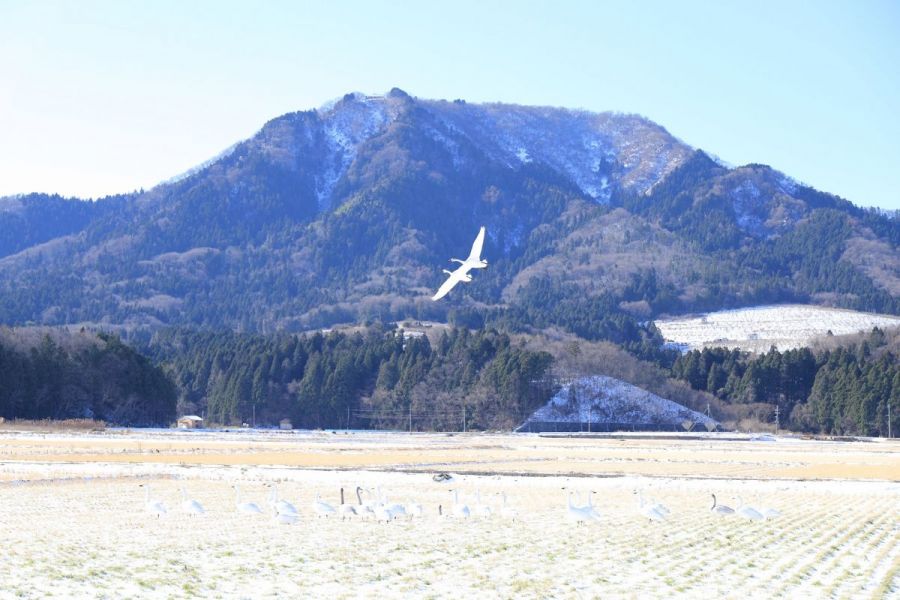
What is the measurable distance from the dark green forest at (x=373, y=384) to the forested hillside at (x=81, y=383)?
16868 millimetres

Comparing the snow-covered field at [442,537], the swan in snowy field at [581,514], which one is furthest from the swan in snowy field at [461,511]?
the swan in snowy field at [581,514]

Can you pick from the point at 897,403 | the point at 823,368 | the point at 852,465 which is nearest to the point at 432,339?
the point at 823,368

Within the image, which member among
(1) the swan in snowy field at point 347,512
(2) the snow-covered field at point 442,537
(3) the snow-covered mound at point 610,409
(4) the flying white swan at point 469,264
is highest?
(4) the flying white swan at point 469,264

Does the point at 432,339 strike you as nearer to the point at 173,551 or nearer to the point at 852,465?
the point at 852,465

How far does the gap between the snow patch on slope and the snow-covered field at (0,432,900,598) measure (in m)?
73.3

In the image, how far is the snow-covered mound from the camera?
413 ft

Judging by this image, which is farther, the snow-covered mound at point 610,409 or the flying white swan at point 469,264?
the snow-covered mound at point 610,409

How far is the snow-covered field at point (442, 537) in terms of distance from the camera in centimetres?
2077

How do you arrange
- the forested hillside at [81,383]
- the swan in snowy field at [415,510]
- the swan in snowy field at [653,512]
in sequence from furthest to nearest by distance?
1. the forested hillside at [81,383]
2. the swan in snowy field at [415,510]
3. the swan in snowy field at [653,512]

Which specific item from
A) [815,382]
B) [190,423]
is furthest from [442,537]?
[815,382]

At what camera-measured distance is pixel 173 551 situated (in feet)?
79.9

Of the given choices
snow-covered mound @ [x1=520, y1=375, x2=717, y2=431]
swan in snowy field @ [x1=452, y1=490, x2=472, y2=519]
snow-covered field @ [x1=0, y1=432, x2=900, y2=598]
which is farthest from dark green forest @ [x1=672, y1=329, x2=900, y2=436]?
swan in snowy field @ [x1=452, y1=490, x2=472, y2=519]

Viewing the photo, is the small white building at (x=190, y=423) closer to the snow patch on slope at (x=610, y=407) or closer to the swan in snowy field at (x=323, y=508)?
the snow patch on slope at (x=610, y=407)

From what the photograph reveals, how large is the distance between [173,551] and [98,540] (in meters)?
2.59
